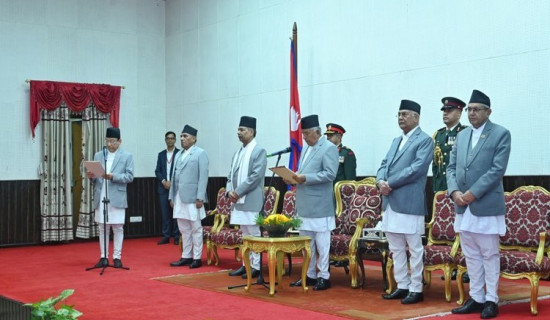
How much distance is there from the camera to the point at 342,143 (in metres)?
9.30

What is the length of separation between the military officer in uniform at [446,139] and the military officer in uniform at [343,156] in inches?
54.6

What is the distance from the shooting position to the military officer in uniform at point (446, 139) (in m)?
6.96

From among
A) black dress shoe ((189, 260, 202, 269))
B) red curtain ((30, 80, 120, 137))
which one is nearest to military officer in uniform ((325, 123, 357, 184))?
black dress shoe ((189, 260, 202, 269))

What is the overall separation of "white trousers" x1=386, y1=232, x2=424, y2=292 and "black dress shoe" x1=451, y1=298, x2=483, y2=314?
1.72ft

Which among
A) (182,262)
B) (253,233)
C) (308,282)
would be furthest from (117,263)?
(308,282)

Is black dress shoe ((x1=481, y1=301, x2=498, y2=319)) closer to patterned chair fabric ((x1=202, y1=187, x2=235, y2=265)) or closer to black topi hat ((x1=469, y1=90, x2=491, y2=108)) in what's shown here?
black topi hat ((x1=469, y1=90, x2=491, y2=108))

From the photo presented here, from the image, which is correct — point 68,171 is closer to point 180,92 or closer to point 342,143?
point 180,92

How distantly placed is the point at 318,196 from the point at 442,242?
114 cm

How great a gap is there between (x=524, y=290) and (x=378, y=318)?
1.84m

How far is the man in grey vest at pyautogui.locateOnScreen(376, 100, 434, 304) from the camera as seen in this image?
584cm

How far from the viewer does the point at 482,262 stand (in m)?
5.40

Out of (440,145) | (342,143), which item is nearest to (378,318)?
(440,145)

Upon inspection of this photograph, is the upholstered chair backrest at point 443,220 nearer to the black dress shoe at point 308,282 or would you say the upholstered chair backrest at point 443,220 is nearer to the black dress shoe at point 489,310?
the black dress shoe at point 308,282

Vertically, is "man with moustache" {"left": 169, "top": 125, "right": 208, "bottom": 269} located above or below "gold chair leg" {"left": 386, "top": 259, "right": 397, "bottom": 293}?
above
